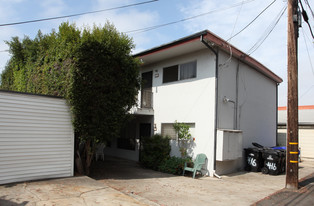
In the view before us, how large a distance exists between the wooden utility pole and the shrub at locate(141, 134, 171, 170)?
15.9 feet

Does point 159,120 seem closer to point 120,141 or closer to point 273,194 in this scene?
point 120,141

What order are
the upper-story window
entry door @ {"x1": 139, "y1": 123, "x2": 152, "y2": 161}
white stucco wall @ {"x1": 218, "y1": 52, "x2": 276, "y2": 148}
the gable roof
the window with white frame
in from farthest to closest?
entry door @ {"x1": 139, "y1": 123, "x2": 152, "y2": 161}
the window with white frame
the upper-story window
white stucco wall @ {"x1": 218, "y1": 52, "x2": 276, "y2": 148}
the gable roof

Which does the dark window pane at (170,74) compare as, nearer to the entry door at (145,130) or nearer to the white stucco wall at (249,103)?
the white stucco wall at (249,103)

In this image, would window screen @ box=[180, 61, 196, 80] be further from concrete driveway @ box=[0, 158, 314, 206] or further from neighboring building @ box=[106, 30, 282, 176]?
concrete driveway @ box=[0, 158, 314, 206]

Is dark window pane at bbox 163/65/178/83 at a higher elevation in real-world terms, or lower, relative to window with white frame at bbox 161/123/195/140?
higher

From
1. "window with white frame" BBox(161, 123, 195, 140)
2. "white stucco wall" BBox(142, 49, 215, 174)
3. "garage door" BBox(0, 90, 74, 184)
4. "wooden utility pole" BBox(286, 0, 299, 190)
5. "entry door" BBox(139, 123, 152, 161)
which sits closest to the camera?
"garage door" BBox(0, 90, 74, 184)

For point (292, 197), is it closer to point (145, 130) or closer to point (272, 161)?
point (272, 161)

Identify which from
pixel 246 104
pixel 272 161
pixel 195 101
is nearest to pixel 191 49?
pixel 195 101

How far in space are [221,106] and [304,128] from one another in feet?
32.3

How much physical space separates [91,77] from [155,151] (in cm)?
476

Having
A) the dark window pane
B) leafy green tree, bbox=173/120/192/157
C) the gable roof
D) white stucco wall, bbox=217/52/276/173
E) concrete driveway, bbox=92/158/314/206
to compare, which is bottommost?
concrete driveway, bbox=92/158/314/206

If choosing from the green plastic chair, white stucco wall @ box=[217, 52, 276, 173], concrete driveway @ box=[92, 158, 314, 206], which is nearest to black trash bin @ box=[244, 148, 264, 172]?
white stucco wall @ box=[217, 52, 276, 173]

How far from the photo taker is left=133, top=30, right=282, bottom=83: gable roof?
9.05 meters

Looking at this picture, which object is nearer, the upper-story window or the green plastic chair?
the green plastic chair
